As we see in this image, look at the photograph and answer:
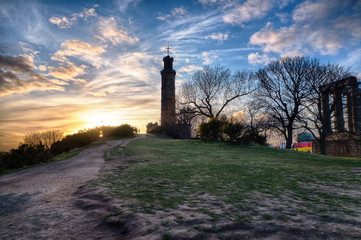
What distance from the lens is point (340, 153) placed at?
2378 centimetres

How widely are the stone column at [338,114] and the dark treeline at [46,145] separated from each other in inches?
826

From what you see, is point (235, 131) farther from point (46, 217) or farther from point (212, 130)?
point (46, 217)

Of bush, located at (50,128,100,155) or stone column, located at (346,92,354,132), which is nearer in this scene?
bush, located at (50,128,100,155)

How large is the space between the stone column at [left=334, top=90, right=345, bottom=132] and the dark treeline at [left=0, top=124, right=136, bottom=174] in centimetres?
2098

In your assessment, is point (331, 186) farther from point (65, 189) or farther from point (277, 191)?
point (65, 189)

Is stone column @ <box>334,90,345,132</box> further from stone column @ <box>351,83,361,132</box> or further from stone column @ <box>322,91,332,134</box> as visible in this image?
stone column @ <box>351,83,361,132</box>

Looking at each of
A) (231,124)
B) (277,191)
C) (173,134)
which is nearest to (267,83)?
(231,124)

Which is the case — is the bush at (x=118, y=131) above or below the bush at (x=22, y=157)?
above

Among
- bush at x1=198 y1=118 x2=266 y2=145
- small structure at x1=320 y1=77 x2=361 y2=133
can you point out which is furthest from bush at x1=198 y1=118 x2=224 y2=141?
small structure at x1=320 y1=77 x2=361 y2=133

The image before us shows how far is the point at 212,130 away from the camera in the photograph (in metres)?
16.1

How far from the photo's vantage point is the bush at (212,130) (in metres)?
15.9

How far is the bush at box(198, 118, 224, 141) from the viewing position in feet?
52.1

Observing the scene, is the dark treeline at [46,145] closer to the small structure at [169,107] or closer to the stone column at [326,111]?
the small structure at [169,107]

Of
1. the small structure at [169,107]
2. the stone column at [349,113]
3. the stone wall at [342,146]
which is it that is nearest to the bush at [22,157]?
the small structure at [169,107]
